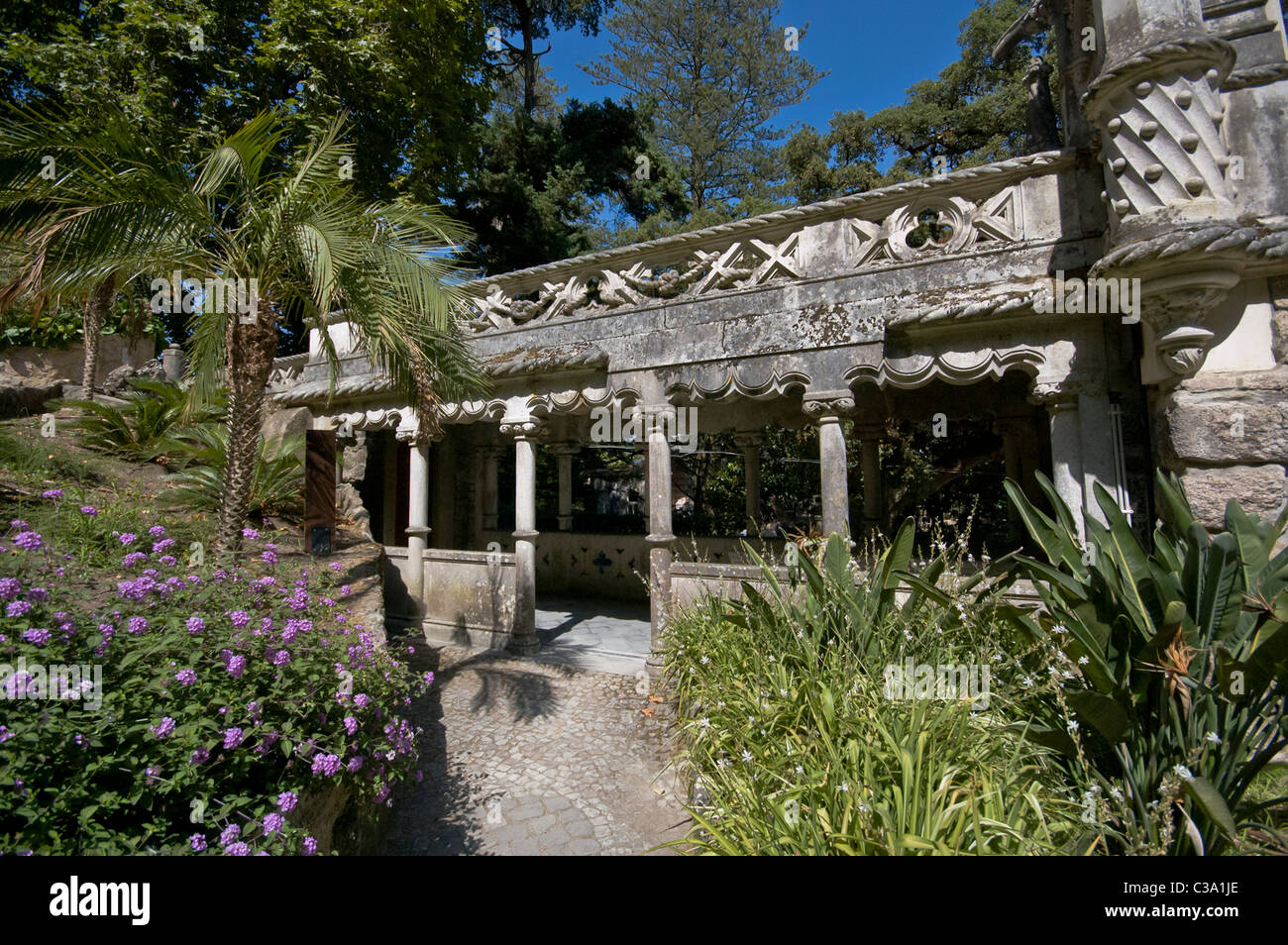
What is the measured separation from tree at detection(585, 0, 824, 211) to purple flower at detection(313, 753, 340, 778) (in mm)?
17516

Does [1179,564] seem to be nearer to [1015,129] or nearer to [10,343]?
[1015,129]

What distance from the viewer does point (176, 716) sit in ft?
6.97

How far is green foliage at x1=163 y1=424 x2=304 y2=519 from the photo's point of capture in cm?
681

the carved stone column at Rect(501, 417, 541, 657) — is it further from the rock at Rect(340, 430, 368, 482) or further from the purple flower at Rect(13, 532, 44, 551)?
the purple flower at Rect(13, 532, 44, 551)

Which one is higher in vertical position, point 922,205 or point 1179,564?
point 922,205

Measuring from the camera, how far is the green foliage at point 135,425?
316 inches

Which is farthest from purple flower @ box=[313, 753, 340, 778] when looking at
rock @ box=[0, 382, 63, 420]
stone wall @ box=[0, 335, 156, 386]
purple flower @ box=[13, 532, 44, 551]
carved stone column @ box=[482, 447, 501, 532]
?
stone wall @ box=[0, 335, 156, 386]

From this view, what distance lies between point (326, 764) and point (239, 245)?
163 inches

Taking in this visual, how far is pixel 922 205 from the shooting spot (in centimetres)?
514

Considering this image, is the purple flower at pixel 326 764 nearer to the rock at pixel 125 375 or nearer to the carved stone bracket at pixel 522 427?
the carved stone bracket at pixel 522 427

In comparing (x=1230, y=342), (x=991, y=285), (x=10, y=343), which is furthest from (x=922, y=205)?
(x=10, y=343)

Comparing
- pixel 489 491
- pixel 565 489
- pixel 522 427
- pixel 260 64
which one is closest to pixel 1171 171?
pixel 522 427
